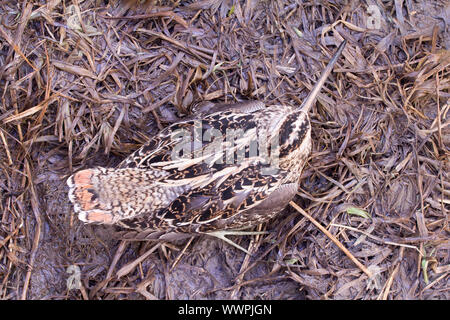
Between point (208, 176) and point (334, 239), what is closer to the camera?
point (208, 176)

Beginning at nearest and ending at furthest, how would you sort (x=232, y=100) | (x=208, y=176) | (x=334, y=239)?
(x=208, y=176) < (x=334, y=239) < (x=232, y=100)

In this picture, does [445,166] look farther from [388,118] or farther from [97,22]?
[97,22]

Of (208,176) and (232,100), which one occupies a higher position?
(232,100)

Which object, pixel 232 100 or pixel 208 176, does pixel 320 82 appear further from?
pixel 208 176

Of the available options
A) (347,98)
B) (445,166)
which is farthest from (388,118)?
(445,166)

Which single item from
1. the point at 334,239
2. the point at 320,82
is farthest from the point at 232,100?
the point at 334,239
